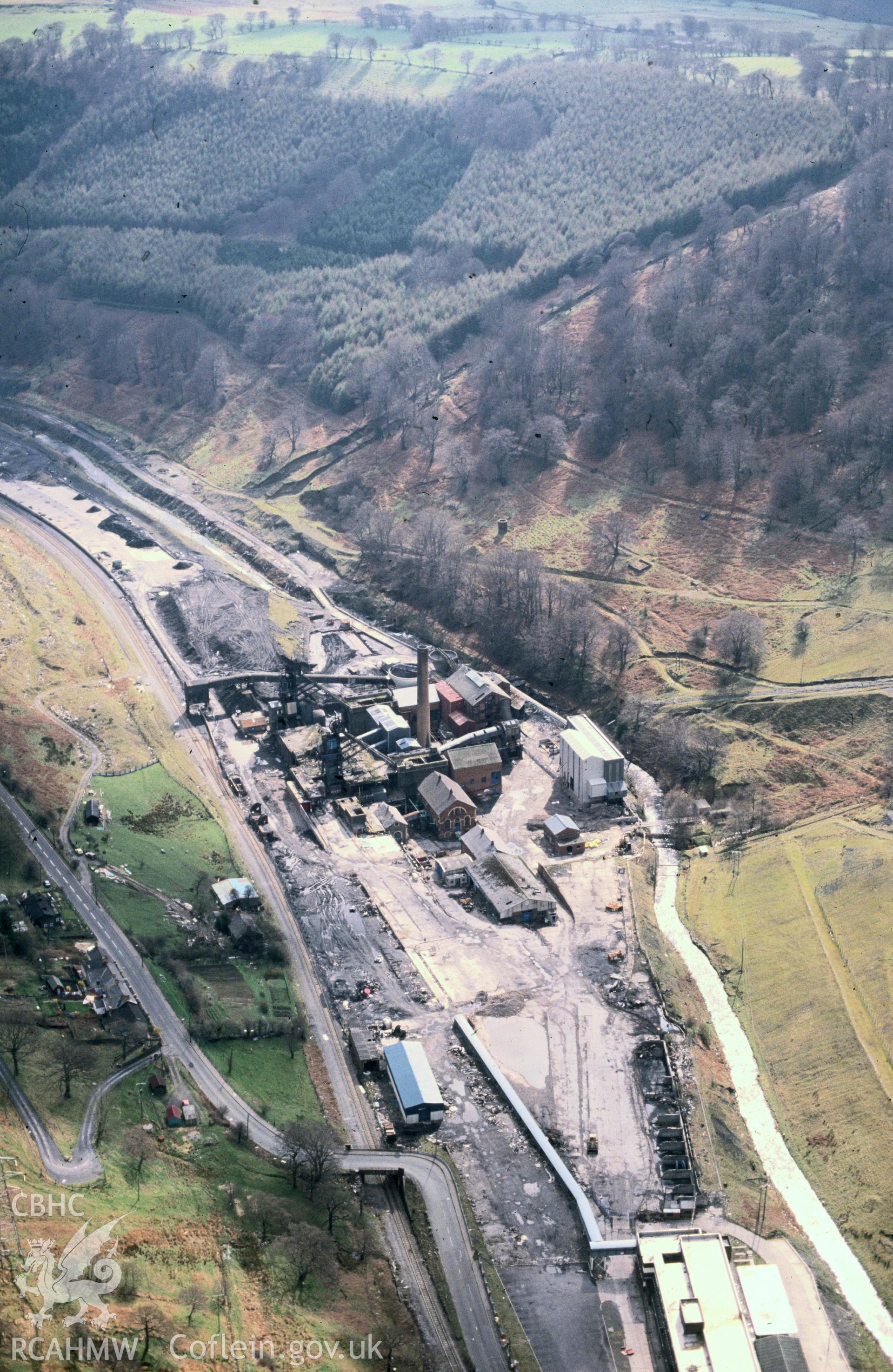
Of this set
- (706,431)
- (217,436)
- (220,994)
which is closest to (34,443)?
(217,436)

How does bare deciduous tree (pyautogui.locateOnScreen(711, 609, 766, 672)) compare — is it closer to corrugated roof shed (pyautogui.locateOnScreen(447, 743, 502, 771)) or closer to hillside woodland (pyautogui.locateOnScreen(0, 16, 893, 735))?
hillside woodland (pyautogui.locateOnScreen(0, 16, 893, 735))

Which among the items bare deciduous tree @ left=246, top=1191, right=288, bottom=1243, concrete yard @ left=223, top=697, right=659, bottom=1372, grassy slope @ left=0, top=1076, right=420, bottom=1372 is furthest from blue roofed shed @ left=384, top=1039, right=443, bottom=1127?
bare deciduous tree @ left=246, top=1191, right=288, bottom=1243

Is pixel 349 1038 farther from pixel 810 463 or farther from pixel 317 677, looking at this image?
pixel 810 463

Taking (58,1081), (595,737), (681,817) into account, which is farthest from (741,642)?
(58,1081)

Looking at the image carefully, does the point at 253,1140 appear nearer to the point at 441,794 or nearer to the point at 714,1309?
the point at 714,1309

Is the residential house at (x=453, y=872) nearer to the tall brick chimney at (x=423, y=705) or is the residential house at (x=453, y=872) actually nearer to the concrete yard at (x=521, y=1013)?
the concrete yard at (x=521, y=1013)
